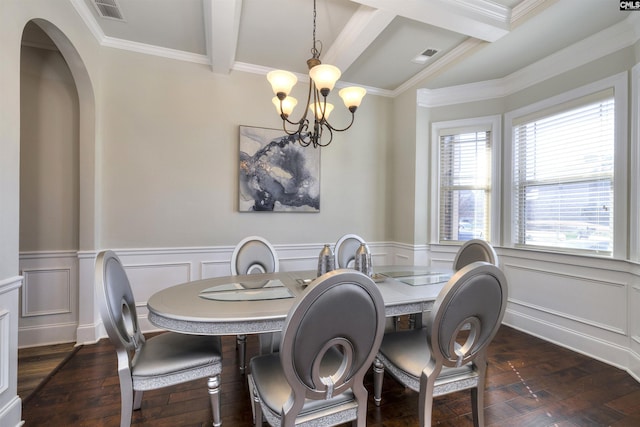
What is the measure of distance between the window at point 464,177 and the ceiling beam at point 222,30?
2560 mm

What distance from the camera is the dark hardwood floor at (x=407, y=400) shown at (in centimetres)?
174

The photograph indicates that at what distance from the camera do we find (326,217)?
3.71 m

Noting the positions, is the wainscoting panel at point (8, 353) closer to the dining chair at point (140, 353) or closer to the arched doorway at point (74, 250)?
the dining chair at point (140, 353)

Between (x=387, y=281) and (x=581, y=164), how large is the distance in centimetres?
224

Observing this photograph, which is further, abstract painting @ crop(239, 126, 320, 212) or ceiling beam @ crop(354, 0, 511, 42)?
abstract painting @ crop(239, 126, 320, 212)

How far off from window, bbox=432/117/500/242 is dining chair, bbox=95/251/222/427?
306cm

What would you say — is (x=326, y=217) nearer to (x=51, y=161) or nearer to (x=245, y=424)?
(x=245, y=424)

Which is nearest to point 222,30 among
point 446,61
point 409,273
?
point 446,61

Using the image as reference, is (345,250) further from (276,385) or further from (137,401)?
(137,401)

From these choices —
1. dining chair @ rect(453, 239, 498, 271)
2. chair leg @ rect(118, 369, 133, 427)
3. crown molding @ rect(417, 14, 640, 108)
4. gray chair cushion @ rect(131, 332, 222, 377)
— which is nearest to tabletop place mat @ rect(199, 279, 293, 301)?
gray chair cushion @ rect(131, 332, 222, 377)

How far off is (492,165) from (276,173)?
2.58m

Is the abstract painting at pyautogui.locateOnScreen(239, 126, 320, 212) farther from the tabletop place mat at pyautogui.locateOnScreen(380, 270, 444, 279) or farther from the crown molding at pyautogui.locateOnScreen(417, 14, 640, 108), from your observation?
the crown molding at pyautogui.locateOnScreen(417, 14, 640, 108)

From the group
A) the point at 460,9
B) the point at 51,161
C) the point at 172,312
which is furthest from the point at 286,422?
the point at 51,161

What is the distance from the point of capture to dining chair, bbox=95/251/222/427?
141 cm
